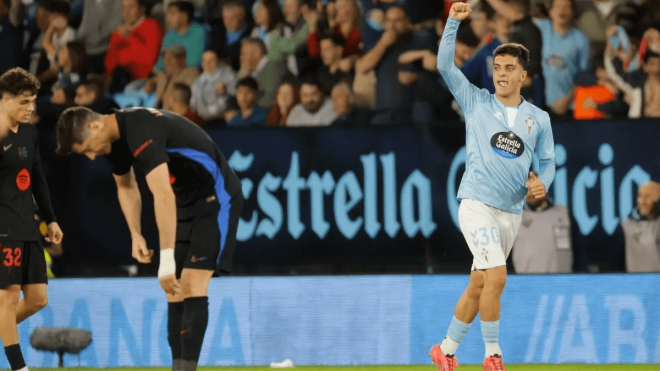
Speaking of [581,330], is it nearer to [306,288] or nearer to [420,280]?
[420,280]

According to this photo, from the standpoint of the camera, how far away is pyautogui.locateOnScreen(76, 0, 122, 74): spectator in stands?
39.4 feet

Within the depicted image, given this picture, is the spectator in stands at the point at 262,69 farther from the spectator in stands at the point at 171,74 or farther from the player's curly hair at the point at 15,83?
the player's curly hair at the point at 15,83

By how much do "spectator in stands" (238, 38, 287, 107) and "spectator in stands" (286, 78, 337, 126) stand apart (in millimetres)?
463

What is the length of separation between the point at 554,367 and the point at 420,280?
137cm

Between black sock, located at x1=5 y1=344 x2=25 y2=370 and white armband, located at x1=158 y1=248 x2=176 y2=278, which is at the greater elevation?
white armband, located at x1=158 y1=248 x2=176 y2=278

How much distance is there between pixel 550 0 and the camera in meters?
11.4

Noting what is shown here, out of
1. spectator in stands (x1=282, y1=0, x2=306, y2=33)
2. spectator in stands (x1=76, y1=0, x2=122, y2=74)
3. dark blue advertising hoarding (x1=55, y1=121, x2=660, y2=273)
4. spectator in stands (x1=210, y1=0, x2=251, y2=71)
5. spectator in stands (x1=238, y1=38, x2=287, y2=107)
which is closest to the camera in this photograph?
dark blue advertising hoarding (x1=55, y1=121, x2=660, y2=273)

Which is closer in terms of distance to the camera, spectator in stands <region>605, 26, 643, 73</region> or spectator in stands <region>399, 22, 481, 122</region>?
spectator in stands <region>399, 22, 481, 122</region>

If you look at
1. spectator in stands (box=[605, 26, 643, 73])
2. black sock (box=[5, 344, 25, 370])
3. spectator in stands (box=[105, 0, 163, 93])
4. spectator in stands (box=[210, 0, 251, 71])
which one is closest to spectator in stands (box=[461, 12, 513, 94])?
spectator in stands (box=[605, 26, 643, 73])

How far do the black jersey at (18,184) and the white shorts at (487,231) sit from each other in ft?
9.76

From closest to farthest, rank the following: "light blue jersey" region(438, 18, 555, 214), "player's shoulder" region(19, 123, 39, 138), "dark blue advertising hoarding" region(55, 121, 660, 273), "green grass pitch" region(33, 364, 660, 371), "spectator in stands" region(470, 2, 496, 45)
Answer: "light blue jersey" region(438, 18, 555, 214) → "player's shoulder" region(19, 123, 39, 138) → "green grass pitch" region(33, 364, 660, 371) → "dark blue advertising hoarding" region(55, 121, 660, 273) → "spectator in stands" region(470, 2, 496, 45)

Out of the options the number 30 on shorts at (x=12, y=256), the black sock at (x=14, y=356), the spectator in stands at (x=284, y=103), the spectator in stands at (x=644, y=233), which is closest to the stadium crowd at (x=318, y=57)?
the spectator in stands at (x=284, y=103)

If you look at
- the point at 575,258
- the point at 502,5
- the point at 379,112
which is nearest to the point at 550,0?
the point at 502,5

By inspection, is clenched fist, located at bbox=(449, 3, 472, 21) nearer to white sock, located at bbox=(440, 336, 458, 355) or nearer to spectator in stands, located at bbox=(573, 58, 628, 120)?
white sock, located at bbox=(440, 336, 458, 355)
